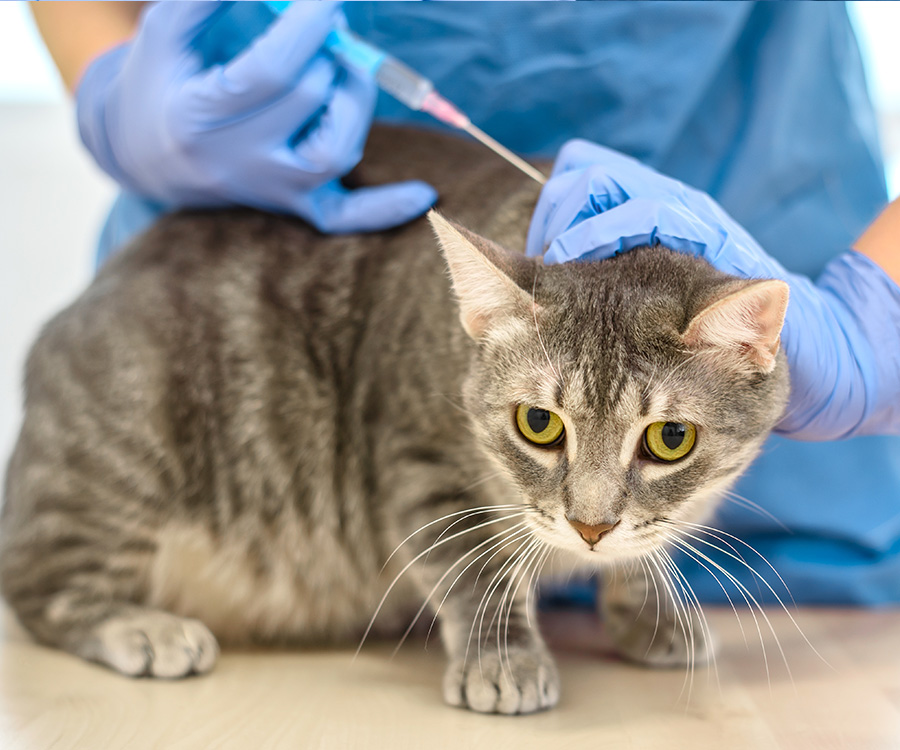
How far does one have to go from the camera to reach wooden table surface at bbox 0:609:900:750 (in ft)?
3.59

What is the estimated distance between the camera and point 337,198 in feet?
5.45

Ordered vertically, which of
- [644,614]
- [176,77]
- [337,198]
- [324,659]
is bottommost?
[324,659]

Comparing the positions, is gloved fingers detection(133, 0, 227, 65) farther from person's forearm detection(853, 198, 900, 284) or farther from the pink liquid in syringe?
person's forearm detection(853, 198, 900, 284)

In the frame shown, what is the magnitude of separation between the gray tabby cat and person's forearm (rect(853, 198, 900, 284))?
Answer: 33 cm

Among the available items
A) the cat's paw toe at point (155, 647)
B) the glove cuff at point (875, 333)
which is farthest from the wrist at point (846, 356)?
the cat's paw toe at point (155, 647)

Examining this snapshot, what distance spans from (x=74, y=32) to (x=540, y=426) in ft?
4.48

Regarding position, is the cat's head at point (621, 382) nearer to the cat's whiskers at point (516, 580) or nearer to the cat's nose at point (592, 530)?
the cat's nose at point (592, 530)

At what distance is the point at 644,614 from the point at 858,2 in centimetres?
147

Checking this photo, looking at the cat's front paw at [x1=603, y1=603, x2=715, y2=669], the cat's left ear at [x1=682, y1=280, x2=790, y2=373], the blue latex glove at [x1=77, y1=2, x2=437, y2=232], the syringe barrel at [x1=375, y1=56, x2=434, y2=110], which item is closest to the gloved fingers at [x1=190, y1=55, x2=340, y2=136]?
the blue latex glove at [x1=77, y1=2, x2=437, y2=232]

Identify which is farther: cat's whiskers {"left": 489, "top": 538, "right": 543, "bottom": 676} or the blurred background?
the blurred background

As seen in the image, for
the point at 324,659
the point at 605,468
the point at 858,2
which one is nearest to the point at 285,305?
the point at 324,659

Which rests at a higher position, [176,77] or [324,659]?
[176,77]

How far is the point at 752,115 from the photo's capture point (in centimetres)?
174

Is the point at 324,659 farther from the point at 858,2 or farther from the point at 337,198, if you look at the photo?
the point at 858,2
